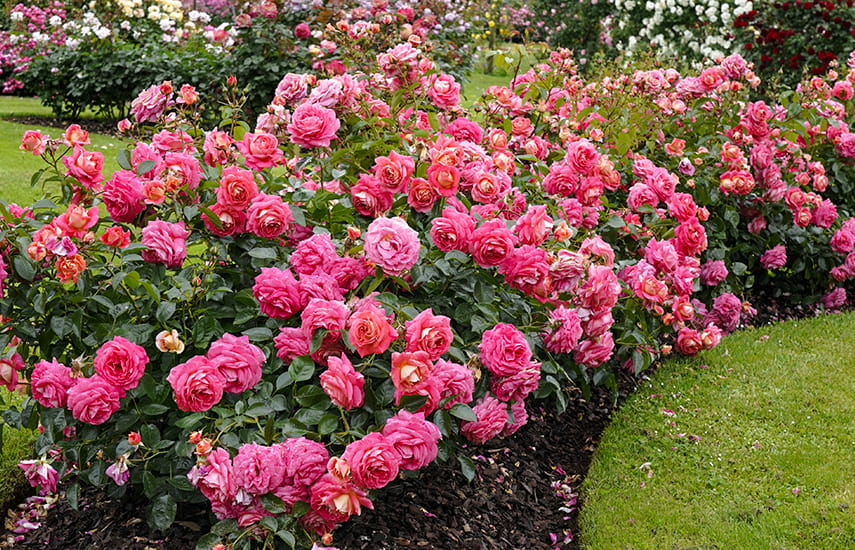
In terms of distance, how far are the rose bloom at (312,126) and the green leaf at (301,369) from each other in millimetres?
707

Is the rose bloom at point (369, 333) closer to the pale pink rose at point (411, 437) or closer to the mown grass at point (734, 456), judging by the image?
the pale pink rose at point (411, 437)

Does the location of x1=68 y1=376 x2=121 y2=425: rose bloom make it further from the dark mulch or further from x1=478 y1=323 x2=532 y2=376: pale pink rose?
x1=478 y1=323 x2=532 y2=376: pale pink rose

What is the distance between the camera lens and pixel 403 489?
2398 mm

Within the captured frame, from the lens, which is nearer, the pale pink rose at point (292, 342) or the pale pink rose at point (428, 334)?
the pale pink rose at point (428, 334)

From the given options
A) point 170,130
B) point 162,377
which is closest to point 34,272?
A: point 162,377

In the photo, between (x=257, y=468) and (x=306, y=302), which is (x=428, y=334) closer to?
(x=306, y=302)

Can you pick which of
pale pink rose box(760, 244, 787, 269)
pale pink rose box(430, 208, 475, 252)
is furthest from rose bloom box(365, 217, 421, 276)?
pale pink rose box(760, 244, 787, 269)

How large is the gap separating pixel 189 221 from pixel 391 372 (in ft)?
2.48

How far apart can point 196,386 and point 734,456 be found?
1857 millimetres

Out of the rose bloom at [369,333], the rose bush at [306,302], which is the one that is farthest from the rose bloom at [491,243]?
the rose bloom at [369,333]

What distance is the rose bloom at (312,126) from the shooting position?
2.37 metres

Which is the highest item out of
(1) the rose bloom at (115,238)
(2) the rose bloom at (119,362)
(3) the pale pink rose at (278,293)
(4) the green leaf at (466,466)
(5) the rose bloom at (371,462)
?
(1) the rose bloom at (115,238)

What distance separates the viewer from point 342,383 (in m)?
1.88

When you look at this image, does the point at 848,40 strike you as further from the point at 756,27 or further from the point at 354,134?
the point at 354,134
